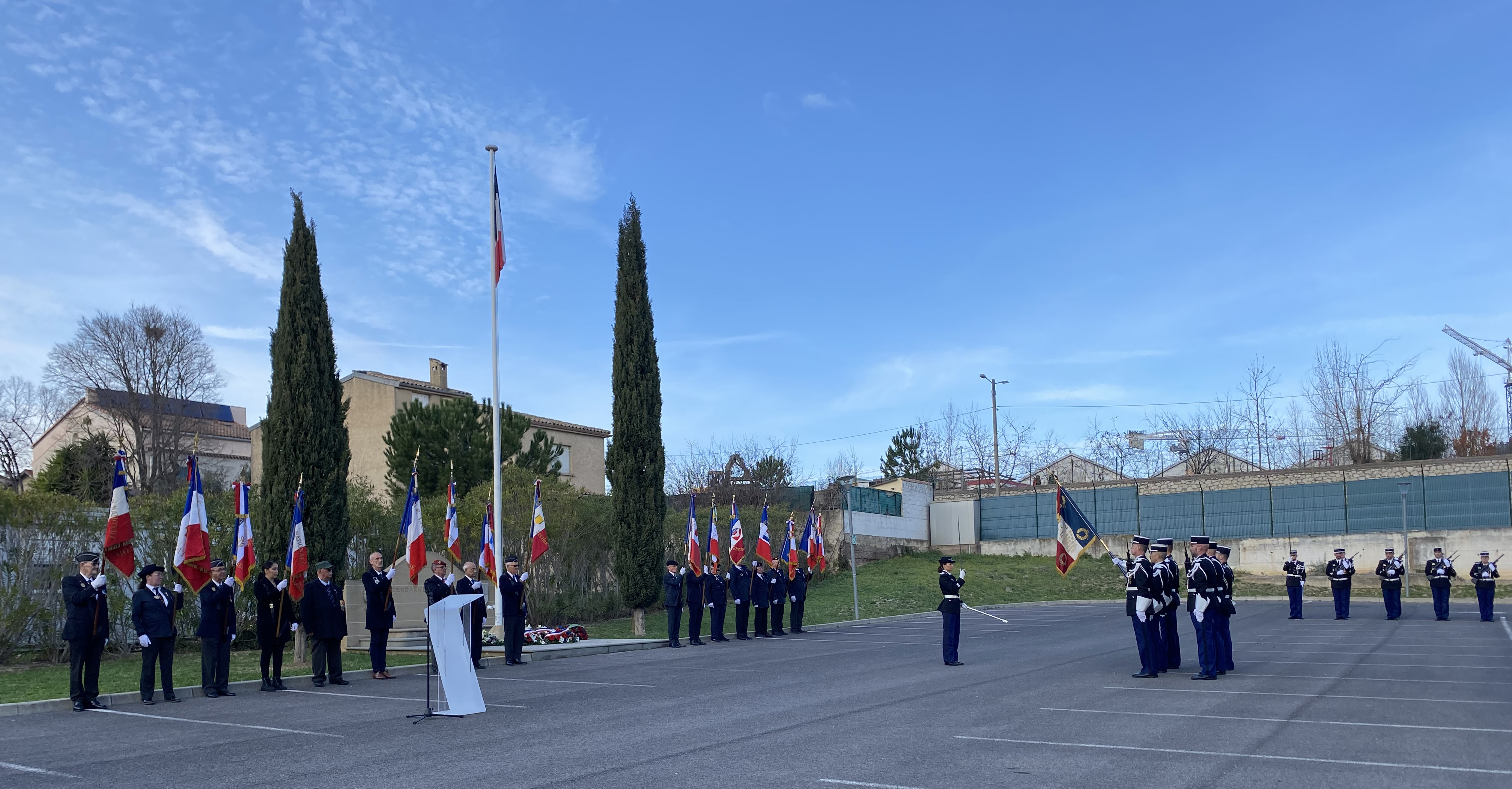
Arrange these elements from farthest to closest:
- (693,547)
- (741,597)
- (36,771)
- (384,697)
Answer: (741,597) → (693,547) → (384,697) → (36,771)

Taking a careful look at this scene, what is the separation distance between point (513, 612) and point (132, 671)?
5.58 m

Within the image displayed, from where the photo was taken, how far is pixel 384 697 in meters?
12.7

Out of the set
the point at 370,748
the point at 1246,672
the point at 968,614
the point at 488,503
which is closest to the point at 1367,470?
the point at 968,614

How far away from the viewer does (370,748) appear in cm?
871

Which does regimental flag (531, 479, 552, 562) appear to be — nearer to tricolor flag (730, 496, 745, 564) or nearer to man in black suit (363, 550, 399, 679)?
tricolor flag (730, 496, 745, 564)

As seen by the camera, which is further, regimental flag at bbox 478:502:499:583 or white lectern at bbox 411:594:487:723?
regimental flag at bbox 478:502:499:583

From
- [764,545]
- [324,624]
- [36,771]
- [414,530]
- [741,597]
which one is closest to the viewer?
[36,771]

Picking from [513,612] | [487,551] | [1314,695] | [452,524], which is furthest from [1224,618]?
[487,551]

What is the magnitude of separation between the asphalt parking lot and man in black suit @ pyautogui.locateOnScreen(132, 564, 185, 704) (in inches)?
18.4

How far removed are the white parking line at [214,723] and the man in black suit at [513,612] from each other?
5.91m

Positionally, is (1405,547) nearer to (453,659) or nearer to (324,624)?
(324,624)

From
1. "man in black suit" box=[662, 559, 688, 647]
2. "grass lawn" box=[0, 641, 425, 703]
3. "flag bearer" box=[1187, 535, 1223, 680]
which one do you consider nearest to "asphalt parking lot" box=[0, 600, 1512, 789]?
"flag bearer" box=[1187, 535, 1223, 680]

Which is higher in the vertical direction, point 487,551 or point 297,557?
point 297,557

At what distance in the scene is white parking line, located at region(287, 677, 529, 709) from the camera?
11.5 metres
